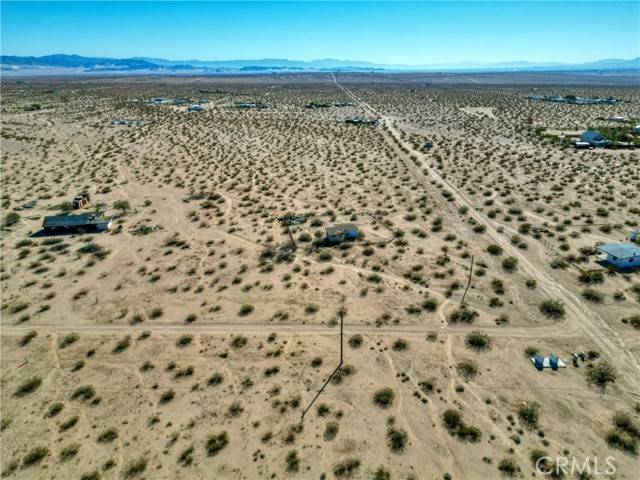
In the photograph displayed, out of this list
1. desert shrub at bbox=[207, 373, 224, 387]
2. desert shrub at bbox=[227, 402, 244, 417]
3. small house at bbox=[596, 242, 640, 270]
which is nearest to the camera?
desert shrub at bbox=[227, 402, 244, 417]

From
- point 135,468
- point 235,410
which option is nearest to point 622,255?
point 235,410

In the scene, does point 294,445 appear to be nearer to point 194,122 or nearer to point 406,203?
point 406,203

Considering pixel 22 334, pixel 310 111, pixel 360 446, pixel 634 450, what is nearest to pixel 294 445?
pixel 360 446

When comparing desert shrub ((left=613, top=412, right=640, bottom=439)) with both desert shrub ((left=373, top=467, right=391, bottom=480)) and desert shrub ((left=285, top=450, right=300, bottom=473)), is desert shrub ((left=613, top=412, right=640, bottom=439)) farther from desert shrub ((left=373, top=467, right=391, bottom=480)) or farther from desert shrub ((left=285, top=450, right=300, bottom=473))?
desert shrub ((left=285, top=450, right=300, bottom=473))

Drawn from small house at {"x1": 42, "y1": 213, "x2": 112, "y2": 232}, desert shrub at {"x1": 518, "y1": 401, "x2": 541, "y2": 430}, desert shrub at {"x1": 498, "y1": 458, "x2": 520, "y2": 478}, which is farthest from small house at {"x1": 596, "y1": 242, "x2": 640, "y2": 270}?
small house at {"x1": 42, "y1": 213, "x2": 112, "y2": 232}

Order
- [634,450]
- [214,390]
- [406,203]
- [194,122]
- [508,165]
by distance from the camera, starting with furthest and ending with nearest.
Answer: [194,122] < [508,165] < [406,203] < [214,390] < [634,450]

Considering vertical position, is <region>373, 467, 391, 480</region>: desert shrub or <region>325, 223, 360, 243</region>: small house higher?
<region>325, 223, 360, 243</region>: small house

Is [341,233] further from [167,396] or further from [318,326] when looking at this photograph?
[167,396]

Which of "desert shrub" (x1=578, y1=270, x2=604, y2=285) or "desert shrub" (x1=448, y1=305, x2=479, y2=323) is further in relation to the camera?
"desert shrub" (x1=578, y1=270, x2=604, y2=285)
